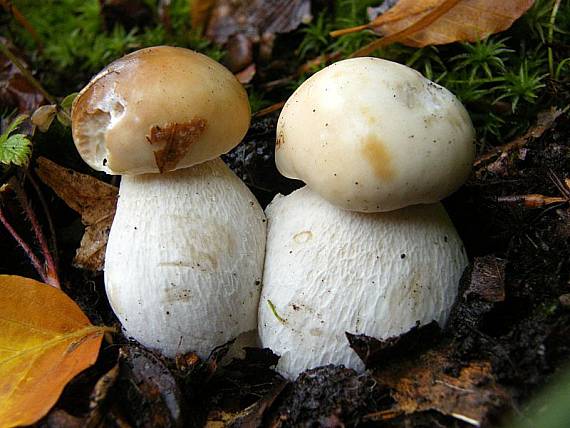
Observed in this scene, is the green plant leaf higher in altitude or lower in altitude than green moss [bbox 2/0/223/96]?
higher

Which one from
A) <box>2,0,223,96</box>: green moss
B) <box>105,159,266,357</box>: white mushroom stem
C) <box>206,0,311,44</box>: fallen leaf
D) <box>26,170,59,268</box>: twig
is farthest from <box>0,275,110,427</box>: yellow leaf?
<box>206,0,311,44</box>: fallen leaf

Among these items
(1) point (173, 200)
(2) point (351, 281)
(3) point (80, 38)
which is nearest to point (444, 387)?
(2) point (351, 281)

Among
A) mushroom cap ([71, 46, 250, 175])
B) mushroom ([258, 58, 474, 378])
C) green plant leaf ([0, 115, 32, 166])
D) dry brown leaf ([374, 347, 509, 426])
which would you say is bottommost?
dry brown leaf ([374, 347, 509, 426])

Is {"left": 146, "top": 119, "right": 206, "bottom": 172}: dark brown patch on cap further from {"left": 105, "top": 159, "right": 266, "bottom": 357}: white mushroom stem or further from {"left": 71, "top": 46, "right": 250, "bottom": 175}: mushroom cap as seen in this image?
{"left": 105, "top": 159, "right": 266, "bottom": 357}: white mushroom stem

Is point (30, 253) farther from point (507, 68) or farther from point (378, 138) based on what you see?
point (507, 68)

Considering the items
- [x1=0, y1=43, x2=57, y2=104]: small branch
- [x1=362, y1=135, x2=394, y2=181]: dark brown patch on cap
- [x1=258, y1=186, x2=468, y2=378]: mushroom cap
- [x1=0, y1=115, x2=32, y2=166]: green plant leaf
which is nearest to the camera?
[x1=362, y1=135, x2=394, y2=181]: dark brown patch on cap

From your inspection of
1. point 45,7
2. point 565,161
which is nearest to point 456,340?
point 565,161

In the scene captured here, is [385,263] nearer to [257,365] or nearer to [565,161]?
[257,365]
